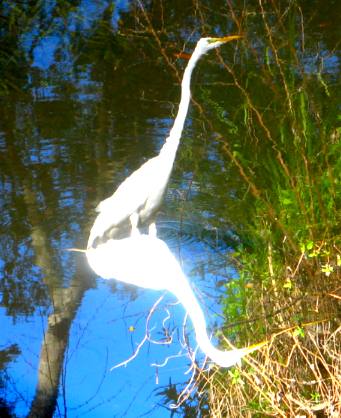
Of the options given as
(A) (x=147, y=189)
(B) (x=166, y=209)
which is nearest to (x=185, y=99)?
(A) (x=147, y=189)

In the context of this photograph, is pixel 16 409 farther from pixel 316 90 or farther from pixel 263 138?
pixel 316 90

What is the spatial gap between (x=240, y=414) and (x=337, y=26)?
3335 millimetres

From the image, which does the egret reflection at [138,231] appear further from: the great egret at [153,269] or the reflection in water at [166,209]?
the reflection in water at [166,209]

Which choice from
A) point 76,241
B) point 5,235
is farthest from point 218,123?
point 5,235

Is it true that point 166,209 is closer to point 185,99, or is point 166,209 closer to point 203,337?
point 185,99

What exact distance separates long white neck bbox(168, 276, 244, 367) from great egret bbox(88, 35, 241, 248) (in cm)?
32

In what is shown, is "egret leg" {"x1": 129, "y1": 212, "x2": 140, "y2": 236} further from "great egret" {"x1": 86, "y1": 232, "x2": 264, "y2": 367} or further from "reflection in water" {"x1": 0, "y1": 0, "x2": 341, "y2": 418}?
"reflection in water" {"x1": 0, "y1": 0, "x2": 341, "y2": 418}

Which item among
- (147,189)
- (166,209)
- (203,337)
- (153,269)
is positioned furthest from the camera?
(166,209)

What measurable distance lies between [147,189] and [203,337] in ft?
1.59

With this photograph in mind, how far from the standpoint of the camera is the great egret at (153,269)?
140cm

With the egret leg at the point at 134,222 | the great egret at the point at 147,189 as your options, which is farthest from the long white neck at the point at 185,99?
the egret leg at the point at 134,222

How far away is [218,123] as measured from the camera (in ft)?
9.82

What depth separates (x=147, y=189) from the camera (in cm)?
177

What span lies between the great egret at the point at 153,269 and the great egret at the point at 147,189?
0.05 meters
